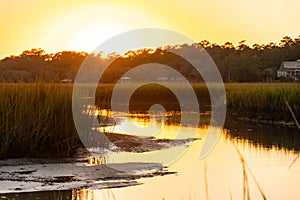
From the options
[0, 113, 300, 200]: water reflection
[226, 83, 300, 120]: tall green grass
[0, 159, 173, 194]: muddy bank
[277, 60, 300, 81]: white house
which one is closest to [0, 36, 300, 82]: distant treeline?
[277, 60, 300, 81]: white house

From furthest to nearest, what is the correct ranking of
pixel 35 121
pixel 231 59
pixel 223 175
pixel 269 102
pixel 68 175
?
pixel 231 59 < pixel 269 102 < pixel 35 121 < pixel 223 175 < pixel 68 175

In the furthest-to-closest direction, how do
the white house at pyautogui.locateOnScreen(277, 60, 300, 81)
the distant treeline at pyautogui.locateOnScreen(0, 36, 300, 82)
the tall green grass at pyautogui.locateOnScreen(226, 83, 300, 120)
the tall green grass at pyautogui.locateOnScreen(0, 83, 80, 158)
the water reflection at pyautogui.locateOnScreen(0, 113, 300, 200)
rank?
the white house at pyautogui.locateOnScreen(277, 60, 300, 81) < the distant treeline at pyautogui.locateOnScreen(0, 36, 300, 82) < the tall green grass at pyautogui.locateOnScreen(226, 83, 300, 120) < the tall green grass at pyautogui.locateOnScreen(0, 83, 80, 158) < the water reflection at pyautogui.locateOnScreen(0, 113, 300, 200)

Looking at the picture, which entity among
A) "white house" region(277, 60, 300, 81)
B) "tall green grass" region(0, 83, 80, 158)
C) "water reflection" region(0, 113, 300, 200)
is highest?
"white house" region(277, 60, 300, 81)

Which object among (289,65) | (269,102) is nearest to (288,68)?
(289,65)

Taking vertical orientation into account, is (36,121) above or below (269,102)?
below

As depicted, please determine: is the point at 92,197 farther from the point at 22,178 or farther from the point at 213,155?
the point at 213,155

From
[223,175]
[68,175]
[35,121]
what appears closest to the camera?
[68,175]

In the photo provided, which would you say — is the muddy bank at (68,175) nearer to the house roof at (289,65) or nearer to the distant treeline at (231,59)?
the distant treeline at (231,59)

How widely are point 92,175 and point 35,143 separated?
1.86m

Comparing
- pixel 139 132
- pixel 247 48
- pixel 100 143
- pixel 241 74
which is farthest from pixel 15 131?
pixel 247 48

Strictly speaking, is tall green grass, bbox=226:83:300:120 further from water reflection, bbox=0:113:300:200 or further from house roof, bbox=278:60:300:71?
house roof, bbox=278:60:300:71

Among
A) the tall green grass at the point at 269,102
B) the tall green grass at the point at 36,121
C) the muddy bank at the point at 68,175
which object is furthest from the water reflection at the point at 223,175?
the tall green grass at the point at 269,102

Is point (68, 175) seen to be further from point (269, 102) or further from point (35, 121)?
point (269, 102)

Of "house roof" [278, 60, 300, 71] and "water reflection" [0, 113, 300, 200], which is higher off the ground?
"house roof" [278, 60, 300, 71]
